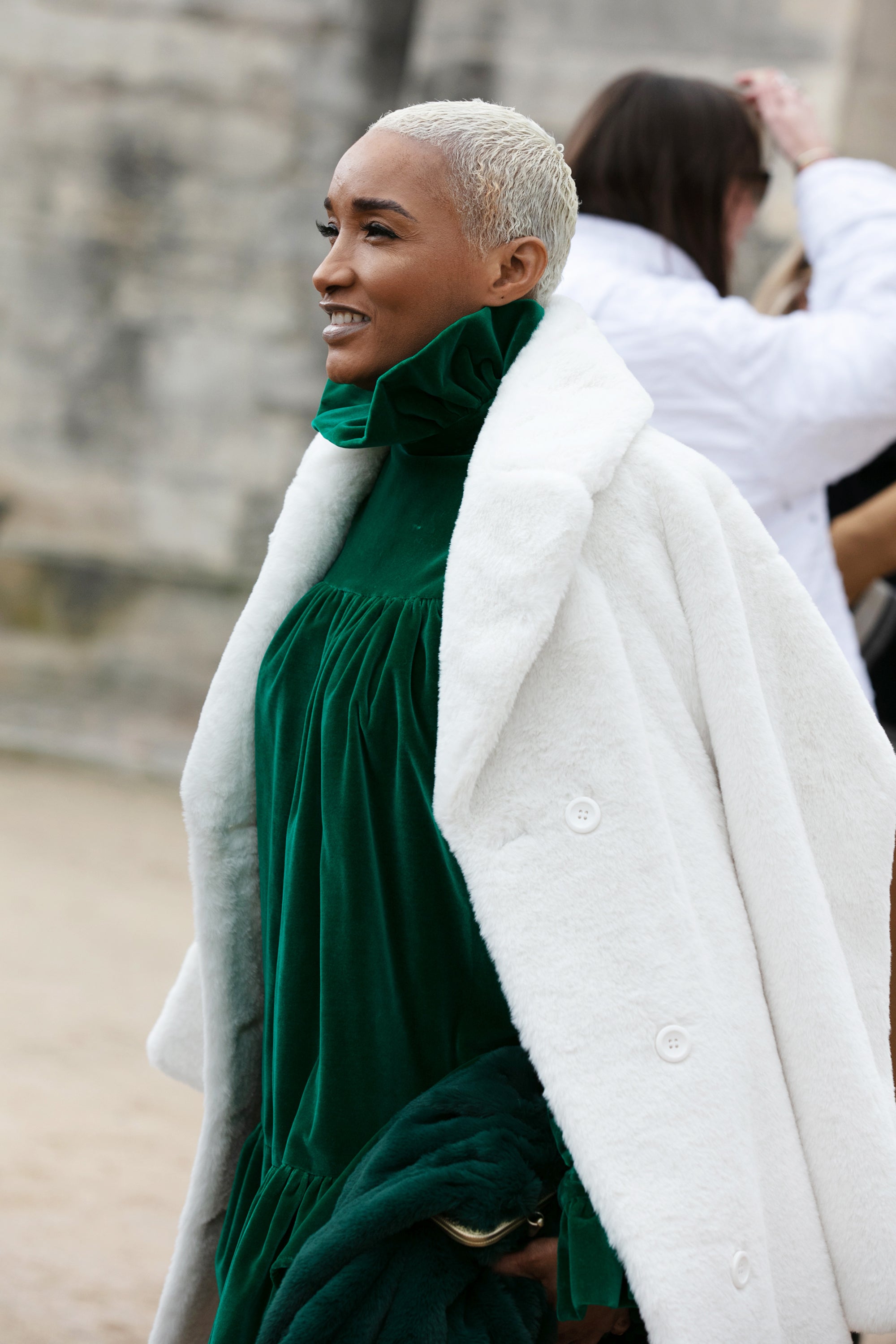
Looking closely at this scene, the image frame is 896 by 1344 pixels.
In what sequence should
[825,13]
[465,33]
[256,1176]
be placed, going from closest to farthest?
[256,1176] → [825,13] → [465,33]

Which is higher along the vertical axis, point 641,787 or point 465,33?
point 465,33

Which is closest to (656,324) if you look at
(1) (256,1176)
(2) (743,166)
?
(2) (743,166)

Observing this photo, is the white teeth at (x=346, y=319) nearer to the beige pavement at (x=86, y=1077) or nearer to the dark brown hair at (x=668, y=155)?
the dark brown hair at (x=668, y=155)

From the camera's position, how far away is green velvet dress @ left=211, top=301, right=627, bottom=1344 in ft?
4.91

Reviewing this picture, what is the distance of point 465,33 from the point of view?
20.6 feet

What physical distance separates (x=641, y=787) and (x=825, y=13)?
5.34 metres

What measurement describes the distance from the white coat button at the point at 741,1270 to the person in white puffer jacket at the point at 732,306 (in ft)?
3.88

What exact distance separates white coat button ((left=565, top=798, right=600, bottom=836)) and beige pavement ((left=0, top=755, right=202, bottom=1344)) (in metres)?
1.86

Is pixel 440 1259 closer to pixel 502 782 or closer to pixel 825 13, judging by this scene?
pixel 502 782

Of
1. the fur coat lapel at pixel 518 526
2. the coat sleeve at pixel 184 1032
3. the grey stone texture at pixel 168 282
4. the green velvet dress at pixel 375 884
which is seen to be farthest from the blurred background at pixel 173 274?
the fur coat lapel at pixel 518 526

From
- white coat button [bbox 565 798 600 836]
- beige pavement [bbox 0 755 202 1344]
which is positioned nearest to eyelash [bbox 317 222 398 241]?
white coat button [bbox 565 798 600 836]

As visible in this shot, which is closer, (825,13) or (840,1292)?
(840,1292)

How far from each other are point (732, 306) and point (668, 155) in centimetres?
30

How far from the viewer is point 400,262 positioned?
60.4 inches
